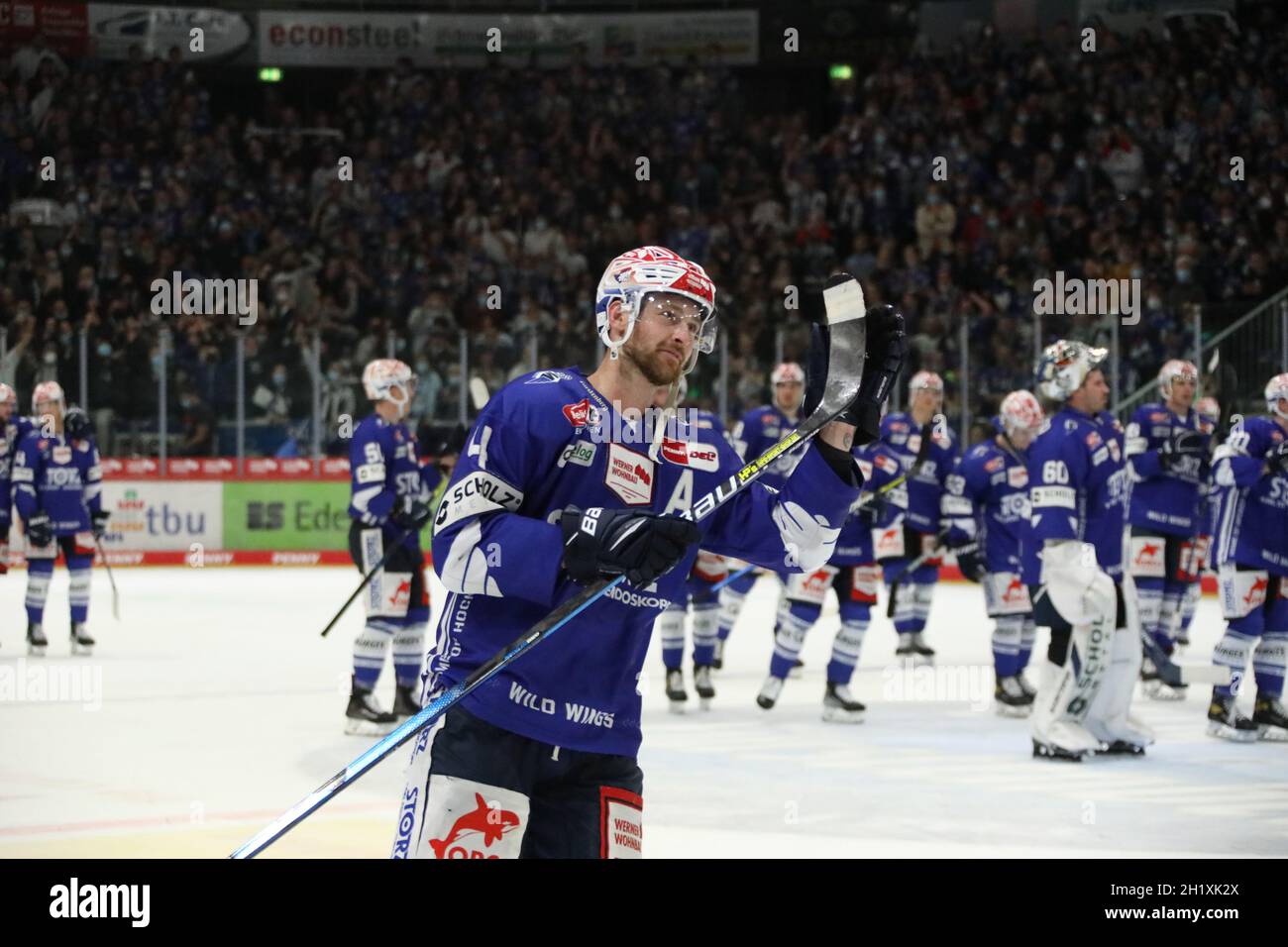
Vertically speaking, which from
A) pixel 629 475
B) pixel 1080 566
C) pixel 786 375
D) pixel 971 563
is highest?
pixel 786 375

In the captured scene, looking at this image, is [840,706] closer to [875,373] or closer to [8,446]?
[875,373]

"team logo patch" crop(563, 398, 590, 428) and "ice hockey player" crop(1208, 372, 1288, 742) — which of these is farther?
"ice hockey player" crop(1208, 372, 1288, 742)

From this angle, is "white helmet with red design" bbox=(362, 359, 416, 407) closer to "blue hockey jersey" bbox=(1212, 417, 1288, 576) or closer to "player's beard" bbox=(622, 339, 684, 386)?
"blue hockey jersey" bbox=(1212, 417, 1288, 576)

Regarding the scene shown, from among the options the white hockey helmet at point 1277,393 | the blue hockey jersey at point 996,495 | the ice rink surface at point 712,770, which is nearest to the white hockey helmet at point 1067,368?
the white hockey helmet at point 1277,393

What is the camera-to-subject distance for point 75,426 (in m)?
11.4

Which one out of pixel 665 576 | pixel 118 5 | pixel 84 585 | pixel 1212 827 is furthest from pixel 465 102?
pixel 665 576

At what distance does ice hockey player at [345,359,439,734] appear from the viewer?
815 centimetres

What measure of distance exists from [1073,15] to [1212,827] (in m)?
18.0

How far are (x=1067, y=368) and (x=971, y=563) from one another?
2.67 metres

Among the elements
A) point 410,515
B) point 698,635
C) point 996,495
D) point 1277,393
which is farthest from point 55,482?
point 1277,393

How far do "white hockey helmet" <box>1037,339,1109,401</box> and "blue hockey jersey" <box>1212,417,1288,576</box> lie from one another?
1.08 metres

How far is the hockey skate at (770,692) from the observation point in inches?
352

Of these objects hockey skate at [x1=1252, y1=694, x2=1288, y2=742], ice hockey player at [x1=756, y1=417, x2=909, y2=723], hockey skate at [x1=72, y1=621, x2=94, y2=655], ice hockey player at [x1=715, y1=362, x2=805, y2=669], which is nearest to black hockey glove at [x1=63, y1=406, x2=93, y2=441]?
hockey skate at [x1=72, y1=621, x2=94, y2=655]
